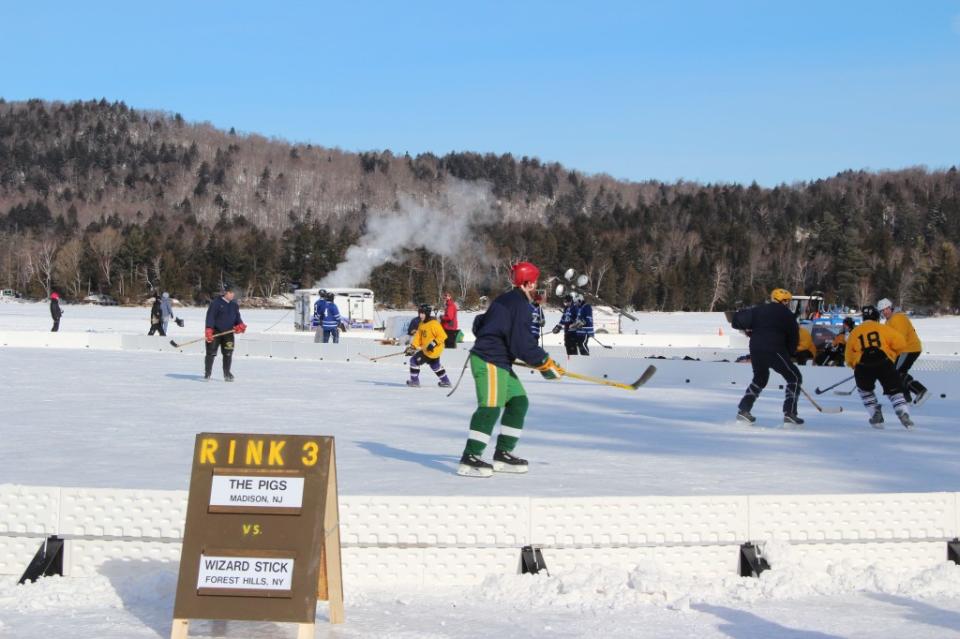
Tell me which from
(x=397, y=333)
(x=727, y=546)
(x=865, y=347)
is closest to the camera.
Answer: (x=727, y=546)

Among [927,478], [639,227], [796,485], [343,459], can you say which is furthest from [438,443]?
[639,227]

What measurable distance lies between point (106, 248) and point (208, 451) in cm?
11560

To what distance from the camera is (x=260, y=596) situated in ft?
15.3

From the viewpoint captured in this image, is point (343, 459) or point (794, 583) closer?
point (794, 583)

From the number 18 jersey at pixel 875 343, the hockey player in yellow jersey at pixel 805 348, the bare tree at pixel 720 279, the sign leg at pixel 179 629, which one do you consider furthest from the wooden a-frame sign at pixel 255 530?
the bare tree at pixel 720 279

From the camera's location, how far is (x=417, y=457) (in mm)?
9570

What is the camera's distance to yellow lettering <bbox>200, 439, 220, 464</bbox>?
4.89 m

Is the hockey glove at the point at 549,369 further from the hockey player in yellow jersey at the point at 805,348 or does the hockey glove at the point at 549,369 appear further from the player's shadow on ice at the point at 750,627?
the hockey player in yellow jersey at the point at 805,348

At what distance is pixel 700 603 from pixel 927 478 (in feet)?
12.8

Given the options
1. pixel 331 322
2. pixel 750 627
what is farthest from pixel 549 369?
pixel 331 322

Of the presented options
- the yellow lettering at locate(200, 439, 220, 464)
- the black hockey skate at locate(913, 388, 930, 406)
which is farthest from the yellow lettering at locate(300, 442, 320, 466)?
the black hockey skate at locate(913, 388, 930, 406)

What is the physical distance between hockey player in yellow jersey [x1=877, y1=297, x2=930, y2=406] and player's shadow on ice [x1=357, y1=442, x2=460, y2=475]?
536 centimetres

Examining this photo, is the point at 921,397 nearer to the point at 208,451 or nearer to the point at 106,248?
the point at 208,451

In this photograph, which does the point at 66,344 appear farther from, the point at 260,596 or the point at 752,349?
the point at 260,596
